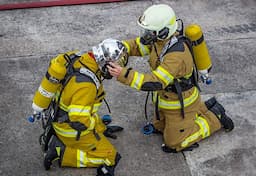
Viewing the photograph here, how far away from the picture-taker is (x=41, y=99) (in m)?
4.82

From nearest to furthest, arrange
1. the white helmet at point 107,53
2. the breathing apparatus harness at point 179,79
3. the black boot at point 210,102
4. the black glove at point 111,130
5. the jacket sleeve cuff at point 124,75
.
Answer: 1. the white helmet at point 107,53
2. the jacket sleeve cuff at point 124,75
3. the breathing apparatus harness at point 179,79
4. the black glove at point 111,130
5. the black boot at point 210,102

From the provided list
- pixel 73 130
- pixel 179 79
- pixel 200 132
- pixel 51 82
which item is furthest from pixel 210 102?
pixel 51 82

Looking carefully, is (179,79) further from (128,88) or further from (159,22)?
(128,88)

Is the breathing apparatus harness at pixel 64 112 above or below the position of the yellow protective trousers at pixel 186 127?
above

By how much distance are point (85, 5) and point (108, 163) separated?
3.51 meters

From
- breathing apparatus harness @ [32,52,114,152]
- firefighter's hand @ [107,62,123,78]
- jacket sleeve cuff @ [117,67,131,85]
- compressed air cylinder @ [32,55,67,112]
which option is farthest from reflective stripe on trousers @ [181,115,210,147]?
compressed air cylinder @ [32,55,67,112]

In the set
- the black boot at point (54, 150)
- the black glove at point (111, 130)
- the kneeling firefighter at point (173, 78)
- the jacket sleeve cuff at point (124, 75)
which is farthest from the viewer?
the black glove at point (111, 130)

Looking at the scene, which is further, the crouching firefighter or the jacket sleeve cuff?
the jacket sleeve cuff

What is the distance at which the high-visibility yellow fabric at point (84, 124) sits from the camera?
4602 mm

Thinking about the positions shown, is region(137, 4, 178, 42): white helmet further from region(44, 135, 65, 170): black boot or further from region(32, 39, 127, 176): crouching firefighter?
region(44, 135, 65, 170): black boot

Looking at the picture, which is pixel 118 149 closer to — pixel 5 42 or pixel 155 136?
pixel 155 136

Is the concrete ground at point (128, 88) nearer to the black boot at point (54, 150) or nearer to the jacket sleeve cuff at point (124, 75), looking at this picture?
the black boot at point (54, 150)

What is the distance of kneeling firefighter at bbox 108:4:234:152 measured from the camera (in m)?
4.85

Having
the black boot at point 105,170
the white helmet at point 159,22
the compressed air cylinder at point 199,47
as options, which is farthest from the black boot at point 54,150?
the compressed air cylinder at point 199,47
